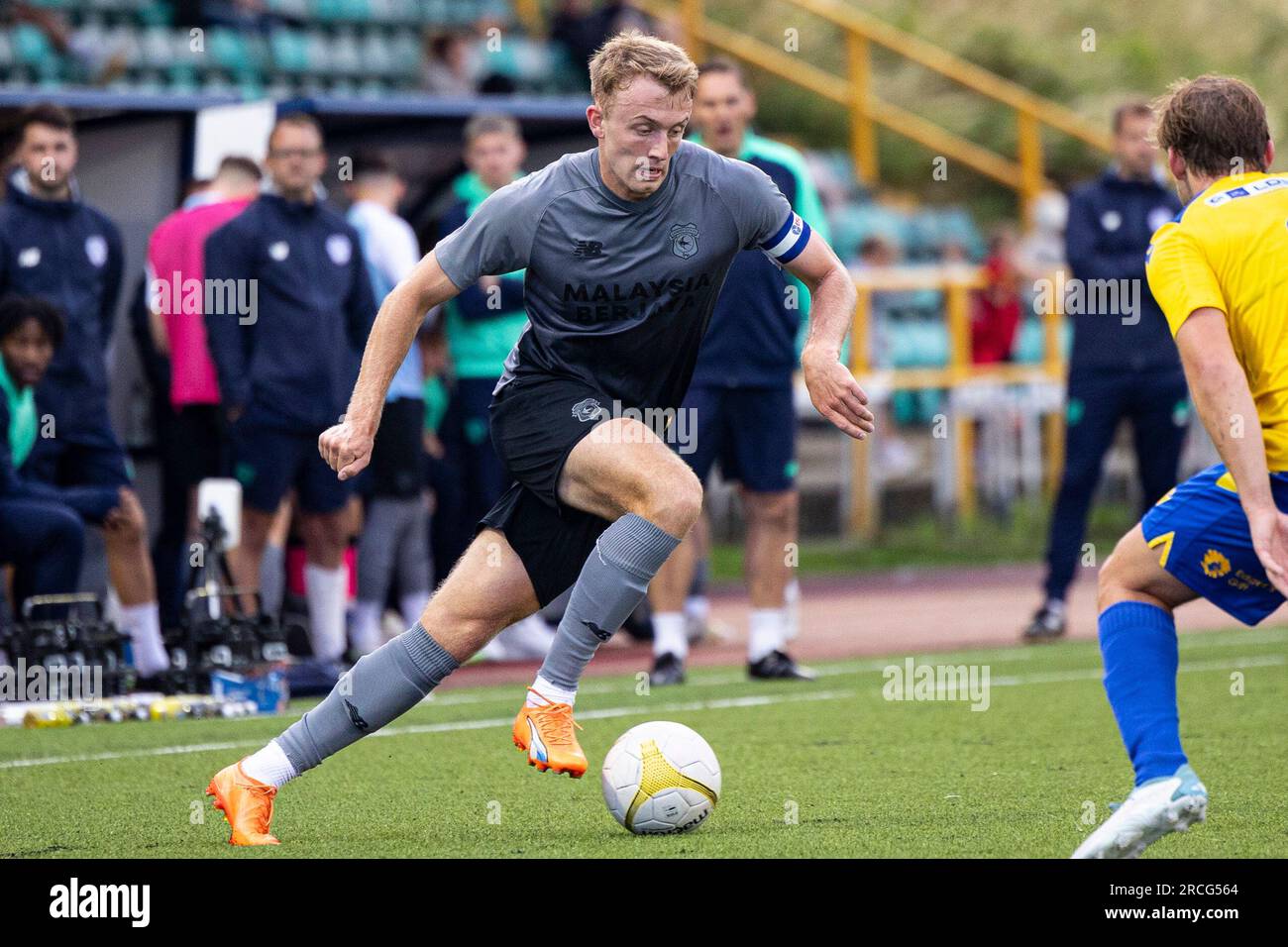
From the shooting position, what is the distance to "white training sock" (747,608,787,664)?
31.9 feet

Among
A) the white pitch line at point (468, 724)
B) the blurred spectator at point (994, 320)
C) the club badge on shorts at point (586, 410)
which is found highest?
the blurred spectator at point (994, 320)

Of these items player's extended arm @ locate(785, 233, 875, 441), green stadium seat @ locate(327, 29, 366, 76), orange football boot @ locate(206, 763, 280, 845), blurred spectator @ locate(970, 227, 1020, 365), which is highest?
green stadium seat @ locate(327, 29, 366, 76)

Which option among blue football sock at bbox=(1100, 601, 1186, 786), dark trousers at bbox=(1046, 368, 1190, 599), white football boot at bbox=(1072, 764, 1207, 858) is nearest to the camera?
white football boot at bbox=(1072, 764, 1207, 858)

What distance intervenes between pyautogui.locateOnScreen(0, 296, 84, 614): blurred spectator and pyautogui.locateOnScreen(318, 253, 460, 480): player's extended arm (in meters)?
4.20

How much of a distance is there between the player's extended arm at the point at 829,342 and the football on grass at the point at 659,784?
3.48ft

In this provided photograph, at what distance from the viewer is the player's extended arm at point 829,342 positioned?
5191 mm

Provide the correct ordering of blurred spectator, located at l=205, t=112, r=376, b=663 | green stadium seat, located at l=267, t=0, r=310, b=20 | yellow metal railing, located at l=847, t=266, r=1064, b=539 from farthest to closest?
green stadium seat, located at l=267, t=0, r=310, b=20 → yellow metal railing, located at l=847, t=266, r=1064, b=539 → blurred spectator, located at l=205, t=112, r=376, b=663

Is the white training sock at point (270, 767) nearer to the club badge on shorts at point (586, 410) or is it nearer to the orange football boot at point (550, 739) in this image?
the orange football boot at point (550, 739)

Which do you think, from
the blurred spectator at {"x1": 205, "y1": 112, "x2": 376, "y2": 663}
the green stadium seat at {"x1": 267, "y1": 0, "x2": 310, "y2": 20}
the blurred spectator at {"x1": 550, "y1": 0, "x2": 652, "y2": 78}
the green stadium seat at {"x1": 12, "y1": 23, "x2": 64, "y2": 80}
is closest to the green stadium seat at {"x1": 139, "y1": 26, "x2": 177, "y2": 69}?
the green stadium seat at {"x1": 12, "y1": 23, "x2": 64, "y2": 80}

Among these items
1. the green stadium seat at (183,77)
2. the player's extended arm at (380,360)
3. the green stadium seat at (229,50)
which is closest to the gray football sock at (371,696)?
the player's extended arm at (380,360)

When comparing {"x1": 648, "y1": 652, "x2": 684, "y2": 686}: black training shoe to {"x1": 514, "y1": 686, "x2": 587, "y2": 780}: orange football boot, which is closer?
{"x1": 514, "y1": 686, "x2": 587, "y2": 780}: orange football boot

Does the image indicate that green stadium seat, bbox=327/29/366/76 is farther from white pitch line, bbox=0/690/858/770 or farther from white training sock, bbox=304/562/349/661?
white pitch line, bbox=0/690/858/770

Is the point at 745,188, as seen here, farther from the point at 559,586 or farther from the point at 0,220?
the point at 0,220

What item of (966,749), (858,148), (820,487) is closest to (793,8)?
(858,148)
